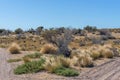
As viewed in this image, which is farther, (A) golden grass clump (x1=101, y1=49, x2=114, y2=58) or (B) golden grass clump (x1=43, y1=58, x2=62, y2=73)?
(A) golden grass clump (x1=101, y1=49, x2=114, y2=58)

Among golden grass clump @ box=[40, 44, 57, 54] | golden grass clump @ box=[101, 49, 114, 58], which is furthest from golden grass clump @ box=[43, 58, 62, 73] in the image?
golden grass clump @ box=[40, 44, 57, 54]

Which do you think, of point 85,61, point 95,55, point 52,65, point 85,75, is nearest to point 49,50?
point 95,55

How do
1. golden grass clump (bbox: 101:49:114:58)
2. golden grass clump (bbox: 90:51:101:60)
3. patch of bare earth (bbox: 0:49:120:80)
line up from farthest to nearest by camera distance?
1. golden grass clump (bbox: 101:49:114:58)
2. golden grass clump (bbox: 90:51:101:60)
3. patch of bare earth (bbox: 0:49:120:80)

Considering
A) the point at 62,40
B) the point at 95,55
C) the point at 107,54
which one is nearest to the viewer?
the point at 95,55

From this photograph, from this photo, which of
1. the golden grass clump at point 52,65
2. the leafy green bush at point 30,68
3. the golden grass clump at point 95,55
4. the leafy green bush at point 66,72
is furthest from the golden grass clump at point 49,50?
the leafy green bush at point 66,72

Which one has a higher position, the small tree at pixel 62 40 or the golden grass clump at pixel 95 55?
the small tree at pixel 62 40

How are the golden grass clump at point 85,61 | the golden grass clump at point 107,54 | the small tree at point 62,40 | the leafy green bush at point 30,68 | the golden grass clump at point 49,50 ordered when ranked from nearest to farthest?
the leafy green bush at point 30,68
the golden grass clump at point 85,61
the golden grass clump at point 107,54
the small tree at point 62,40
the golden grass clump at point 49,50

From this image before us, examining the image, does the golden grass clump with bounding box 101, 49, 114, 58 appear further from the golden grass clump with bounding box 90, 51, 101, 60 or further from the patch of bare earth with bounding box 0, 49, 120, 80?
the patch of bare earth with bounding box 0, 49, 120, 80

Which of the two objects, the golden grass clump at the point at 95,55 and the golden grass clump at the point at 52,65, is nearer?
the golden grass clump at the point at 52,65

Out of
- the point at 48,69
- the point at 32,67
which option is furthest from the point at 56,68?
the point at 32,67

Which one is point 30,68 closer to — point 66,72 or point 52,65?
point 52,65

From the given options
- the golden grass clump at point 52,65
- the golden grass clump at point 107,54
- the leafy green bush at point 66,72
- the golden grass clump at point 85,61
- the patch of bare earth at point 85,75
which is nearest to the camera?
the patch of bare earth at point 85,75

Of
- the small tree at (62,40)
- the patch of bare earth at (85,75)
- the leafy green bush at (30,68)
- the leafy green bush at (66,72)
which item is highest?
the small tree at (62,40)

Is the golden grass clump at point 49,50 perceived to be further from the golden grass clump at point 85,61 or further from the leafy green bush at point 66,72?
the leafy green bush at point 66,72
